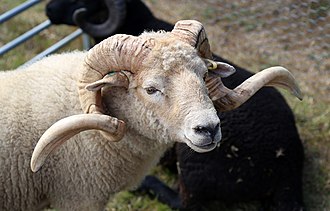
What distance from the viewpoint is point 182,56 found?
8.39 ft

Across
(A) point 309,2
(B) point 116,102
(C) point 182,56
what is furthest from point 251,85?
(A) point 309,2

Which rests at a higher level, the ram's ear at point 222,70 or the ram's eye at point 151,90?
the ram's eye at point 151,90

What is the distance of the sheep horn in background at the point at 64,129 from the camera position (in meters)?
2.46

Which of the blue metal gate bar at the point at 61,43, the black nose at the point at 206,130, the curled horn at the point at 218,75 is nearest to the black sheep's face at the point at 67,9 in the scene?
the blue metal gate bar at the point at 61,43

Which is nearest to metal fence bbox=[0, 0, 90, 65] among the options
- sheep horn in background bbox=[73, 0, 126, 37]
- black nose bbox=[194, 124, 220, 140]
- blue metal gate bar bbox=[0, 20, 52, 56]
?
blue metal gate bar bbox=[0, 20, 52, 56]

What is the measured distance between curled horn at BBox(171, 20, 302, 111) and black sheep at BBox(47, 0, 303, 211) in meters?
0.85

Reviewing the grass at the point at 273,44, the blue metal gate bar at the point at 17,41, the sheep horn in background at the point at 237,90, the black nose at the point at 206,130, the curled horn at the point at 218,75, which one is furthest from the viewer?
the blue metal gate bar at the point at 17,41

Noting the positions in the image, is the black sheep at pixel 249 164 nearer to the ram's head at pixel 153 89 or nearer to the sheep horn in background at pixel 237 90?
the sheep horn in background at pixel 237 90

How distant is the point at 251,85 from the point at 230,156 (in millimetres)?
955

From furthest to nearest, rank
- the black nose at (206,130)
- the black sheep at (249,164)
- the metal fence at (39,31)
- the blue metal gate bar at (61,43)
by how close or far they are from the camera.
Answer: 1. the blue metal gate bar at (61,43)
2. the metal fence at (39,31)
3. the black sheep at (249,164)
4. the black nose at (206,130)

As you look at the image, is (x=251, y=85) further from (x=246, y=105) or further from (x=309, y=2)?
(x=309, y=2)

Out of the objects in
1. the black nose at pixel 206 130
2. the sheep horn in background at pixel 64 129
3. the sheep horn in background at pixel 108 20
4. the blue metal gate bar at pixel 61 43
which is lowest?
the blue metal gate bar at pixel 61 43

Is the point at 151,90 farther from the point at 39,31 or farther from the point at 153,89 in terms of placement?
the point at 39,31

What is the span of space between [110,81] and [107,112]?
0.76 ft
